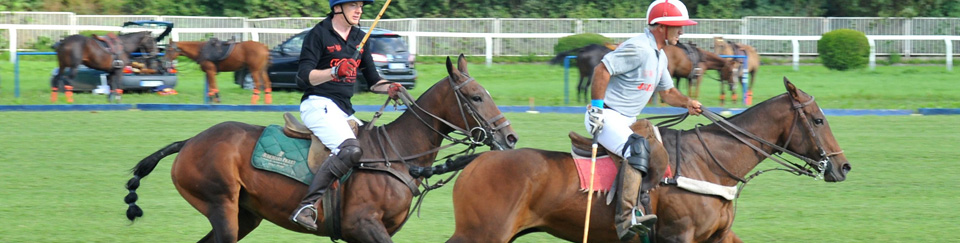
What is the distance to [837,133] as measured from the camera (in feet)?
48.0

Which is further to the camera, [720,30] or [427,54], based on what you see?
[720,30]

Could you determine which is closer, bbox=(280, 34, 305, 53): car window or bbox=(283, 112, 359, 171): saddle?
bbox=(283, 112, 359, 171): saddle

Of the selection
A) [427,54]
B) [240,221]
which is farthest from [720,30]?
[240,221]

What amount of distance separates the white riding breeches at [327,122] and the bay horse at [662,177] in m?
0.84

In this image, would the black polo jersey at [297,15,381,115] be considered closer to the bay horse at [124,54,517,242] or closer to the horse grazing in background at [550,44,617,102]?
the bay horse at [124,54,517,242]

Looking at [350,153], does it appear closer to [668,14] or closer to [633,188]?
[633,188]

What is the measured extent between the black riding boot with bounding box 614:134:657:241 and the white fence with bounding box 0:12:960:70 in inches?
911

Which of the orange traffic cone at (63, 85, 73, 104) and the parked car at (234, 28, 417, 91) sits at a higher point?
the parked car at (234, 28, 417, 91)

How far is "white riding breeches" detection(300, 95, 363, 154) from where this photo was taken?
6379 millimetres

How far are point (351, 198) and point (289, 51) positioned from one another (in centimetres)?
1501

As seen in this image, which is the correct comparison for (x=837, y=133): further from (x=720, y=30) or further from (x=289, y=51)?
(x=720, y=30)

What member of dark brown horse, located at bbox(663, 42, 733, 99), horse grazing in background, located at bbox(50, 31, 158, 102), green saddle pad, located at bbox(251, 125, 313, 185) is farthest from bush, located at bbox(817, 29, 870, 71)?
green saddle pad, located at bbox(251, 125, 313, 185)

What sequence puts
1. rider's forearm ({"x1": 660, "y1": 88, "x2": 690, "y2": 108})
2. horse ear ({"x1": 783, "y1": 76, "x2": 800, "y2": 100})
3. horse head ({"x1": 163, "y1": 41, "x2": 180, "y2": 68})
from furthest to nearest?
horse head ({"x1": 163, "y1": 41, "x2": 180, "y2": 68}) < rider's forearm ({"x1": 660, "y1": 88, "x2": 690, "y2": 108}) < horse ear ({"x1": 783, "y1": 76, "x2": 800, "y2": 100})

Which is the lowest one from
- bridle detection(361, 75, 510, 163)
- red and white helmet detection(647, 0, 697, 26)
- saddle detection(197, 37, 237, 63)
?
bridle detection(361, 75, 510, 163)
